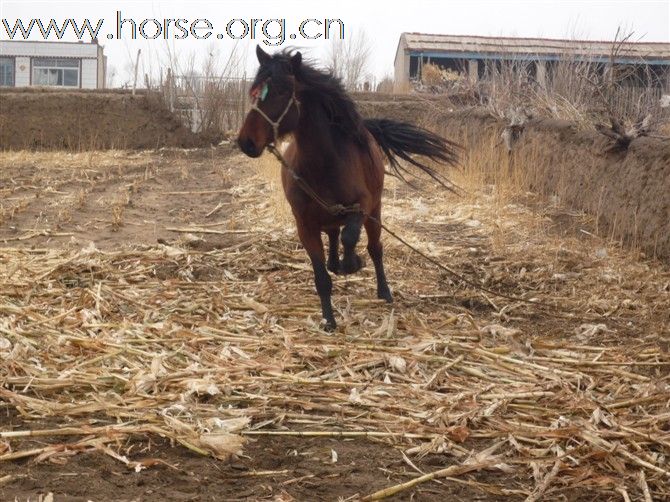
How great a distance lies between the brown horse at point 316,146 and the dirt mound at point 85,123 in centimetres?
2098

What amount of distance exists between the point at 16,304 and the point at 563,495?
14.8ft

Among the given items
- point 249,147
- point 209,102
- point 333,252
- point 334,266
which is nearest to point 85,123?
point 209,102

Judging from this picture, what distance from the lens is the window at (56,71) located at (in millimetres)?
50156

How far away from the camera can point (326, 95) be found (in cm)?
662

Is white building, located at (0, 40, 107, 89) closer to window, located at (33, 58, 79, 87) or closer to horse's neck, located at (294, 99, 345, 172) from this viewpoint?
window, located at (33, 58, 79, 87)

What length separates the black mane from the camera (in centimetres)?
652

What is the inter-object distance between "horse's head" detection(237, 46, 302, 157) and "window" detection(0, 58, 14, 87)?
157ft

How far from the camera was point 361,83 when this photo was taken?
33281 millimetres

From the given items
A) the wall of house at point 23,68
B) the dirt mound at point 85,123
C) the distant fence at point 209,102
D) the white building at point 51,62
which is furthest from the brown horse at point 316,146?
the wall of house at point 23,68

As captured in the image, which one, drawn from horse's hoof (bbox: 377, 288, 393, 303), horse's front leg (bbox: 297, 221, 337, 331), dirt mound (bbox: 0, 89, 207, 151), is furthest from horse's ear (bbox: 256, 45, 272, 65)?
dirt mound (bbox: 0, 89, 207, 151)

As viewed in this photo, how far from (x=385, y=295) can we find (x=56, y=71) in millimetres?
46555

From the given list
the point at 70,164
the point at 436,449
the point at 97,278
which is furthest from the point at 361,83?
the point at 436,449

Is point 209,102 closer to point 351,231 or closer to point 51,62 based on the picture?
point 351,231

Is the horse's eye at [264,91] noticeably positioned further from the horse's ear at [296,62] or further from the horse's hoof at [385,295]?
the horse's hoof at [385,295]
